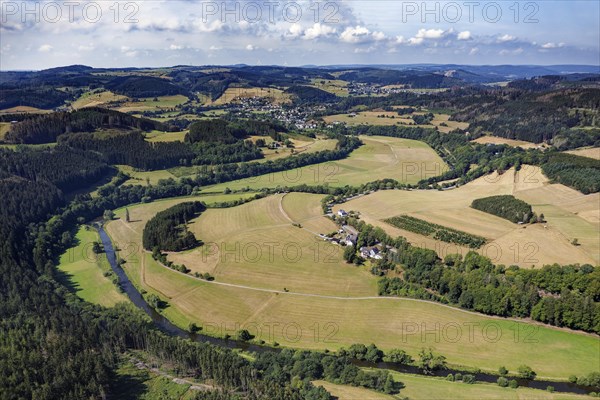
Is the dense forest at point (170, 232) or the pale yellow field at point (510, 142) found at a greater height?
the pale yellow field at point (510, 142)

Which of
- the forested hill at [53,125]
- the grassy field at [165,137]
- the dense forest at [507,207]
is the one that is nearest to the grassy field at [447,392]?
the dense forest at [507,207]

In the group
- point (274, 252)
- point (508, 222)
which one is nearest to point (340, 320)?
point (274, 252)

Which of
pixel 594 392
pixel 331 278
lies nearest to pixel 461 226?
pixel 331 278

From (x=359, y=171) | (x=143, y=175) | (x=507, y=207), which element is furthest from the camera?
(x=359, y=171)

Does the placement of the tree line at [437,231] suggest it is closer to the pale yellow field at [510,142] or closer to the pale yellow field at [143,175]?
the pale yellow field at [143,175]

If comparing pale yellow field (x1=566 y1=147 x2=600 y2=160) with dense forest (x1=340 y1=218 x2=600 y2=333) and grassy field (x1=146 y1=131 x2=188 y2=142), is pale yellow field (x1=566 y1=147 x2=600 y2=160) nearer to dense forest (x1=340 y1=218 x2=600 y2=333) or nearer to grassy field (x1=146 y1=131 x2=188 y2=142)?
dense forest (x1=340 y1=218 x2=600 y2=333)

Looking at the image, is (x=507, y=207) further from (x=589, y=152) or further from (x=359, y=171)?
(x=589, y=152)
